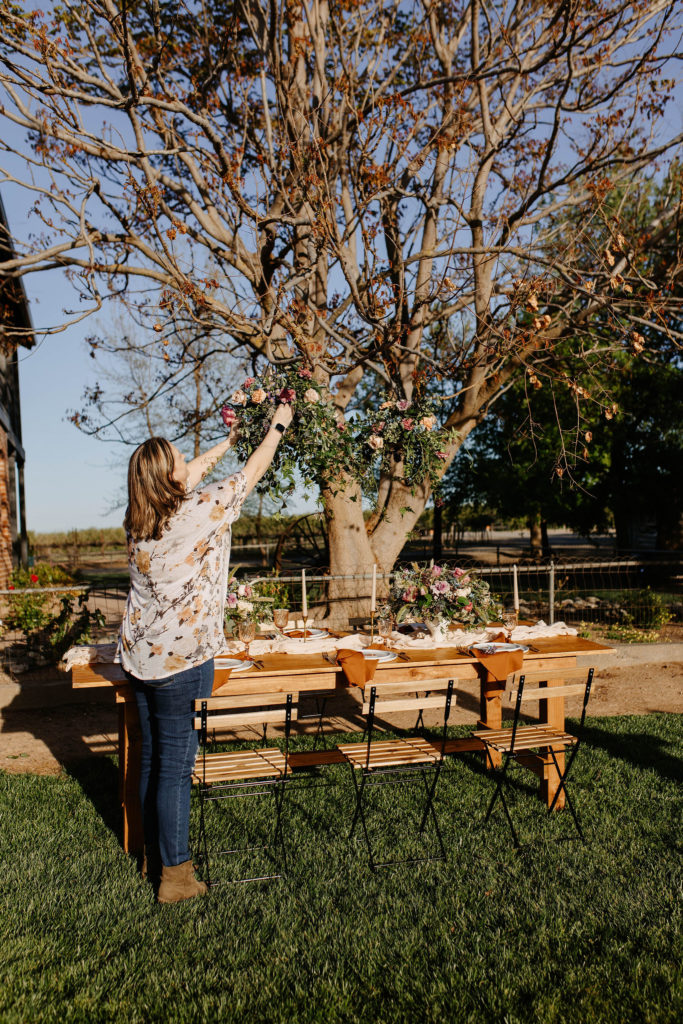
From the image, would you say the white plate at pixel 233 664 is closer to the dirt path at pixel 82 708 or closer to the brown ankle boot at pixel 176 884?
the brown ankle boot at pixel 176 884

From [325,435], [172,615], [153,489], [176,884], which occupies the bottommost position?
[176,884]

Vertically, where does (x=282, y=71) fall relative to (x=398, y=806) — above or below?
above

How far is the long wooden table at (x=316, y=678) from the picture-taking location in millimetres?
4094

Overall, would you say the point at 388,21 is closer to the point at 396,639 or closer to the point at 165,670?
the point at 396,639

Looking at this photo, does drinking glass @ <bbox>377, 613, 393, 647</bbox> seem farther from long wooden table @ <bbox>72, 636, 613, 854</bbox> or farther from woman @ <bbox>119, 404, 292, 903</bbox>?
woman @ <bbox>119, 404, 292, 903</bbox>

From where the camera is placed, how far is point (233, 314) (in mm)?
7941

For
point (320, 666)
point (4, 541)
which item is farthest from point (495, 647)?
point (4, 541)

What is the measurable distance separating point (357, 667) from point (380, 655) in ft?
1.01

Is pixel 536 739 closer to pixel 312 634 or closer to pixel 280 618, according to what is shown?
pixel 312 634

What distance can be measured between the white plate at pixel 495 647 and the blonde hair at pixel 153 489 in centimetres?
236

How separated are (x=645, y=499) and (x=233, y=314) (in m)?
12.9

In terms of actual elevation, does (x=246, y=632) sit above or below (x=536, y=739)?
above

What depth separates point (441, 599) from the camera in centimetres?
521

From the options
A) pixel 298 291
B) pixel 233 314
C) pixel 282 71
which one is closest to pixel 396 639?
pixel 233 314
